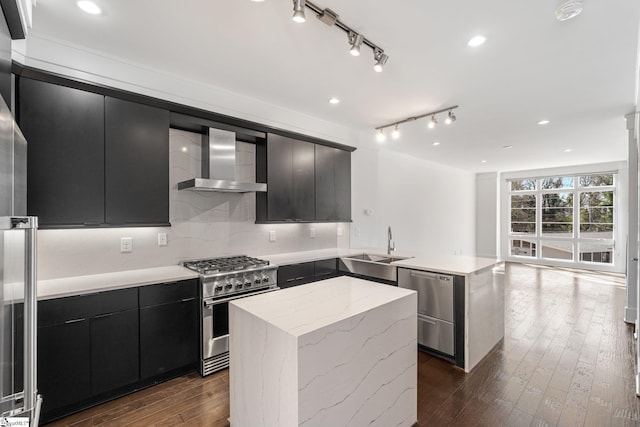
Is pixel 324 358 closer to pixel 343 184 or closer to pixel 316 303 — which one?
pixel 316 303

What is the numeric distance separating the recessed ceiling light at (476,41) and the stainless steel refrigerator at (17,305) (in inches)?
106

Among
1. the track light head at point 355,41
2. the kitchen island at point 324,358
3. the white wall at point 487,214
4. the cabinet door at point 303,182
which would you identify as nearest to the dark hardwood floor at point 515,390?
the kitchen island at point 324,358

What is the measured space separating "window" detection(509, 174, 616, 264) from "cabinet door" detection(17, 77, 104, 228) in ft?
33.0

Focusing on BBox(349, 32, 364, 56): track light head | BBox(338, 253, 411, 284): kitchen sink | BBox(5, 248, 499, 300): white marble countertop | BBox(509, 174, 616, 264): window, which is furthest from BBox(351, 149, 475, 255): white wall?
BBox(349, 32, 364, 56): track light head

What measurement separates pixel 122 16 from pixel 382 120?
3032 mm

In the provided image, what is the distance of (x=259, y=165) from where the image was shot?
3592 millimetres

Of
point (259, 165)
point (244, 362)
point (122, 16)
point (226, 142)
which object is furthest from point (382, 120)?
point (244, 362)

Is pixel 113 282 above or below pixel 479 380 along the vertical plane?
above

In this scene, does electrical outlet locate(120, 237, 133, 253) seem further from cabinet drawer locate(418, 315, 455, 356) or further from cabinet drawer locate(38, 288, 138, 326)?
cabinet drawer locate(418, 315, 455, 356)

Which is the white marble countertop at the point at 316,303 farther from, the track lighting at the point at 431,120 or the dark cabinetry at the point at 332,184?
the track lighting at the point at 431,120

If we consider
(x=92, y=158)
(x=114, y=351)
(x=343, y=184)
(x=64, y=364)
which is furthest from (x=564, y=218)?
(x=64, y=364)

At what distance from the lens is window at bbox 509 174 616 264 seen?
293 inches

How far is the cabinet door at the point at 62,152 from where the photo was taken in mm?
2084

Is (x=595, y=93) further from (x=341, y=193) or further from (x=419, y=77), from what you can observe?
(x=341, y=193)
